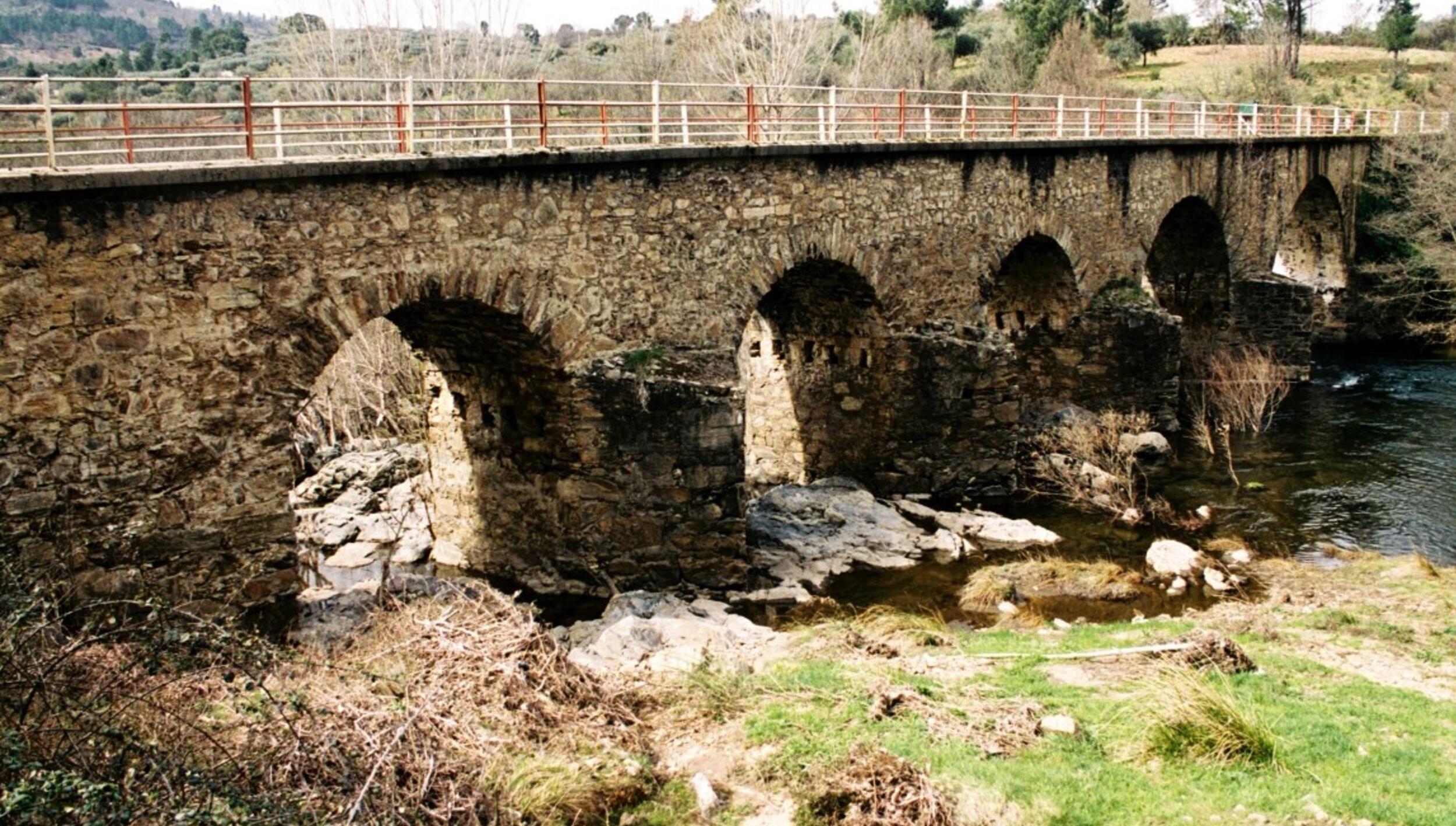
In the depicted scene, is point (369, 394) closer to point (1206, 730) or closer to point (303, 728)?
point (303, 728)

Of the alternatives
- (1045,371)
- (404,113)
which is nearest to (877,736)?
(404,113)

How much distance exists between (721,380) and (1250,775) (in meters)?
8.10

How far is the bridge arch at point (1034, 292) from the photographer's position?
2252cm

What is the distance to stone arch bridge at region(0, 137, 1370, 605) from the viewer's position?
1045cm

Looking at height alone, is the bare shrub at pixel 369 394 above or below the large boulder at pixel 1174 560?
above

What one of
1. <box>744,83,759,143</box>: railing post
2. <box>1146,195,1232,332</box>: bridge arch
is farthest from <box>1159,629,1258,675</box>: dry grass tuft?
<box>1146,195,1232,332</box>: bridge arch

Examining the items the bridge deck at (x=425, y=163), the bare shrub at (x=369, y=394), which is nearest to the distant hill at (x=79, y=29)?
the bare shrub at (x=369, y=394)

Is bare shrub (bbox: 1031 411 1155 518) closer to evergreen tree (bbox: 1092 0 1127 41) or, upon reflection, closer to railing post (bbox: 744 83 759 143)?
railing post (bbox: 744 83 759 143)

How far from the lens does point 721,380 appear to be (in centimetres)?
1491

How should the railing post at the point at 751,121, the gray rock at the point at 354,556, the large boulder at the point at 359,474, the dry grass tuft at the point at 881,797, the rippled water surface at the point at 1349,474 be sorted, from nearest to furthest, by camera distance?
the dry grass tuft at the point at 881,797, the railing post at the point at 751,121, the gray rock at the point at 354,556, the rippled water surface at the point at 1349,474, the large boulder at the point at 359,474

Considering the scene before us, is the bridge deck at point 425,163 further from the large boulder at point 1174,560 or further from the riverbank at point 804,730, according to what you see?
the large boulder at point 1174,560

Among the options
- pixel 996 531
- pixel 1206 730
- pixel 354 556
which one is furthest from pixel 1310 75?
pixel 1206 730

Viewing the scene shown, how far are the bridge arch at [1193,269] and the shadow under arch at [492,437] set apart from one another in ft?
59.9

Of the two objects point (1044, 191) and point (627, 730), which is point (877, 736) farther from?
point (1044, 191)
